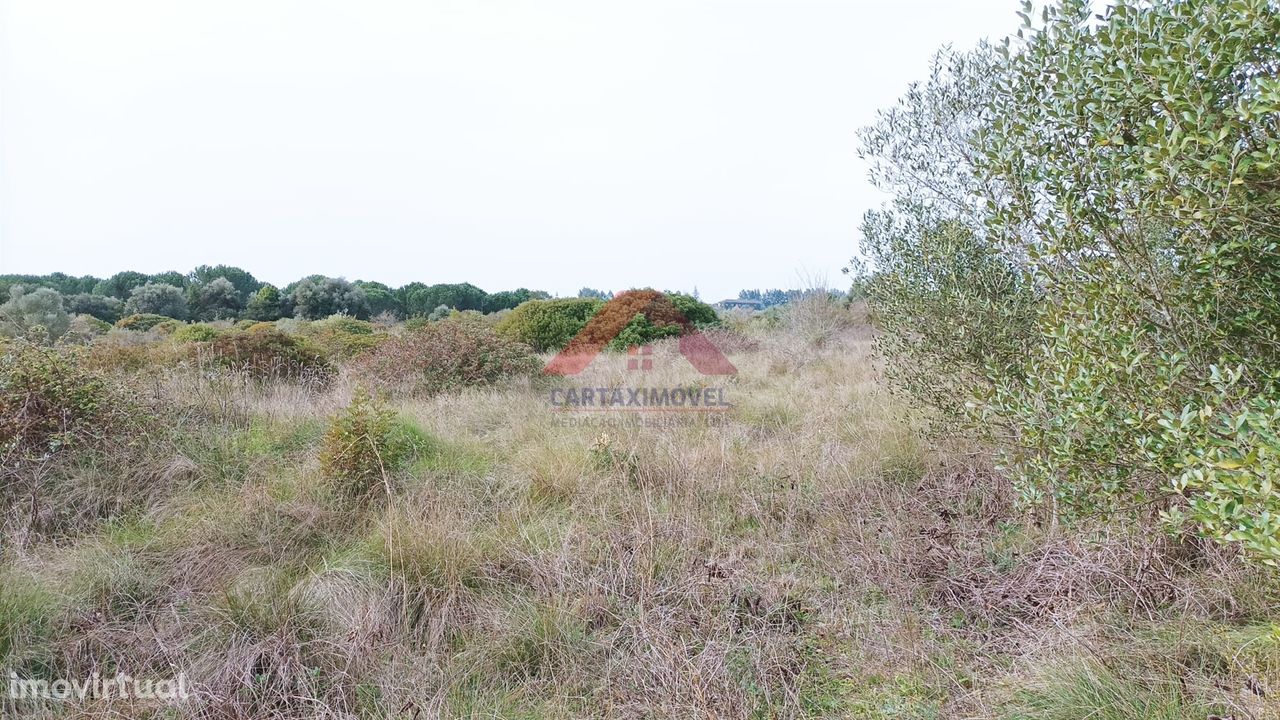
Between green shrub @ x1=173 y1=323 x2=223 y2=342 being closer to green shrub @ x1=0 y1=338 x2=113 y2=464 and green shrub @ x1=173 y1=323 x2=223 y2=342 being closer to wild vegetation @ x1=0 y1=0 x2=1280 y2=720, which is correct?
wild vegetation @ x1=0 y1=0 x2=1280 y2=720

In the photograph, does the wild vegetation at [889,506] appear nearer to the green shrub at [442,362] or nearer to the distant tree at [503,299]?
the green shrub at [442,362]

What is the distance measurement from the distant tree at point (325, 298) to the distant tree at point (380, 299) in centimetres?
94

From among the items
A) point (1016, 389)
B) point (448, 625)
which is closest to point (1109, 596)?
point (1016, 389)

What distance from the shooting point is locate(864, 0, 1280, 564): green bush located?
4.90 feet

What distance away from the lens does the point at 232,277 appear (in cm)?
2662

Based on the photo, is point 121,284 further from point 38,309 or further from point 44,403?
point 44,403

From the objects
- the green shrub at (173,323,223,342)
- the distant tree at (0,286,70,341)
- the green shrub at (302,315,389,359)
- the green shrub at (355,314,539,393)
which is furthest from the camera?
the distant tree at (0,286,70,341)

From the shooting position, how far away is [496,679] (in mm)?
2346

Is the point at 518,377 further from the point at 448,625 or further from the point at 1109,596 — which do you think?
the point at 1109,596

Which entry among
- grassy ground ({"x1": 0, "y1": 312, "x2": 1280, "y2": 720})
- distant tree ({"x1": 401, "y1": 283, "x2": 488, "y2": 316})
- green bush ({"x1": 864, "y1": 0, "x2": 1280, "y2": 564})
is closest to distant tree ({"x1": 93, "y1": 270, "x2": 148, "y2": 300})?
distant tree ({"x1": 401, "y1": 283, "x2": 488, "y2": 316})

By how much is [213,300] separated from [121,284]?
18.0 feet

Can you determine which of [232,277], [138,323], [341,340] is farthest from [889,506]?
[232,277]

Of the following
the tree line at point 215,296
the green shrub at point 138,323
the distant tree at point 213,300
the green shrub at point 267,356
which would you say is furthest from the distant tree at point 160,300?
the green shrub at point 267,356

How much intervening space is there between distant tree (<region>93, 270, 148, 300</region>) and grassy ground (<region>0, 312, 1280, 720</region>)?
27.9 metres
